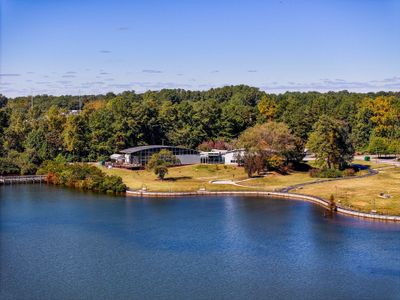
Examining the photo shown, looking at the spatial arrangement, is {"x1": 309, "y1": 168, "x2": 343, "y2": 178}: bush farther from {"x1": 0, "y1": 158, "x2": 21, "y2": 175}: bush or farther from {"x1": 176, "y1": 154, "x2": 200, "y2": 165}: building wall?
{"x1": 0, "y1": 158, "x2": 21, "y2": 175}: bush

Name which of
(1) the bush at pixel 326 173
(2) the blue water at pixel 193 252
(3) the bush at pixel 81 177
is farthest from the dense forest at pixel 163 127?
(2) the blue water at pixel 193 252

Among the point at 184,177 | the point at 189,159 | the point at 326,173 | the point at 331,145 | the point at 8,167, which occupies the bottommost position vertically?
the point at 184,177

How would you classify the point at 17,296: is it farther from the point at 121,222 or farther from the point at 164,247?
the point at 121,222

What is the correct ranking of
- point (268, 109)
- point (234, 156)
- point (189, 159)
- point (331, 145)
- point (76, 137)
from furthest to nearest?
point (268, 109), point (76, 137), point (189, 159), point (234, 156), point (331, 145)

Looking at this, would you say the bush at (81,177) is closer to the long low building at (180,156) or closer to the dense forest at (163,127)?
the dense forest at (163,127)

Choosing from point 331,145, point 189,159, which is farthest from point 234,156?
point 331,145

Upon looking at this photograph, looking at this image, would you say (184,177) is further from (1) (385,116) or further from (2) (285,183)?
(1) (385,116)

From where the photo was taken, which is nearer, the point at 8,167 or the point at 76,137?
the point at 8,167
